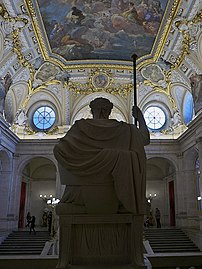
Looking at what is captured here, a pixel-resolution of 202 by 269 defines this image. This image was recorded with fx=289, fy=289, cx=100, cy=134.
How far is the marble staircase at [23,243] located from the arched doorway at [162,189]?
32.4 ft

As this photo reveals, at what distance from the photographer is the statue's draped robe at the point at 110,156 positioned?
9.00 feet

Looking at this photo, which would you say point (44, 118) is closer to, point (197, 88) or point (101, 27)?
point (101, 27)

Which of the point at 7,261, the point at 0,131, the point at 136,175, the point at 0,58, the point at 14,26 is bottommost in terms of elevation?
the point at 7,261

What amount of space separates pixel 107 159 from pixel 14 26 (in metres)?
12.7

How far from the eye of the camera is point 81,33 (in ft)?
50.3

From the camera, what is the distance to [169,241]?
16062 mm

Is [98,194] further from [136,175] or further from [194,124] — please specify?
[194,124]

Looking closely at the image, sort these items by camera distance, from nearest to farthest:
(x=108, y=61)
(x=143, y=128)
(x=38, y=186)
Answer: (x=143, y=128) → (x=108, y=61) → (x=38, y=186)

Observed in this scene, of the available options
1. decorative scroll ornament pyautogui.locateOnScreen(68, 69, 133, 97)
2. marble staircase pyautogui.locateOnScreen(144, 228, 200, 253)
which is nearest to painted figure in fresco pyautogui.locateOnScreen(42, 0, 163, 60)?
decorative scroll ornament pyautogui.locateOnScreen(68, 69, 133, 97)

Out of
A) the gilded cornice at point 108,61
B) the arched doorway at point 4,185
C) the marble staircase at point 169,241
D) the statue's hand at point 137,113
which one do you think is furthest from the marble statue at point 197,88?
the statue's hand at point 137,113

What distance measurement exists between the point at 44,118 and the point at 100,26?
8892mm

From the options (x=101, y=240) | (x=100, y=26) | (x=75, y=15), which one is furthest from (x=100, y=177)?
(x=100, y=26)

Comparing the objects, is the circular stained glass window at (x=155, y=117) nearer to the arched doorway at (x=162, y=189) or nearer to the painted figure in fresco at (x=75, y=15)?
the arched doorway at (x=162, y=189)

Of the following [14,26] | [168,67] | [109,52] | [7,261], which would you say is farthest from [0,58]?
[7,261]
